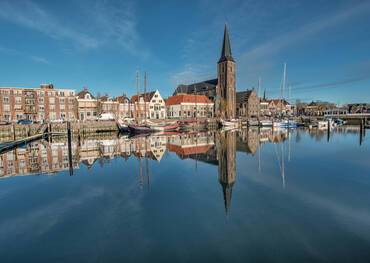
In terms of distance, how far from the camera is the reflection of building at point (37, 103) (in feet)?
177

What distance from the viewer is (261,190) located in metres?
8.91

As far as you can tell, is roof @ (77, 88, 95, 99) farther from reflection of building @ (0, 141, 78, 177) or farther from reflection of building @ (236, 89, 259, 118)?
reflection of building @ (236, 89, 259, 118)

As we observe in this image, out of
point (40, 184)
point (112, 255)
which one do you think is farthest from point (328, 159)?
point (40, 184)

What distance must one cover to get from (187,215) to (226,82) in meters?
80.4

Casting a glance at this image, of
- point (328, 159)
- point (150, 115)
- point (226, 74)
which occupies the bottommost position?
point (328, 159)

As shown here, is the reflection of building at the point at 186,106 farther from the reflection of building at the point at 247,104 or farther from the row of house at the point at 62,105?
the reflection of building at the point at 247,104

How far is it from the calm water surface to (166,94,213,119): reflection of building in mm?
62027

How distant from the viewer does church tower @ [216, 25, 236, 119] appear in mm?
78562

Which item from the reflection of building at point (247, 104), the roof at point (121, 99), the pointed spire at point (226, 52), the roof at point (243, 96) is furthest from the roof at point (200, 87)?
the roof at point (121, 99)

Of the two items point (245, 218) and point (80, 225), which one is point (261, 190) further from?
point (80, 225)

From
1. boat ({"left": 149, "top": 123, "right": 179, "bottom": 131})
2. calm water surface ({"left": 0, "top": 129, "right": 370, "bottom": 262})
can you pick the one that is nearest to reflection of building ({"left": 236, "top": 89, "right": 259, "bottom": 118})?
boat ({"left": 149, "top": 123, "right": 179, "bottom": 131})

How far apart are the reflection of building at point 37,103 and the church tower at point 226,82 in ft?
162

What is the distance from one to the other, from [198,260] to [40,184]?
9.25 meters

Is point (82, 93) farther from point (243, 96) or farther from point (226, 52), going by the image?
point (243, 96)
